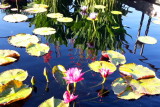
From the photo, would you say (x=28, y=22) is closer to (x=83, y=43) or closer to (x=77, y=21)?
(x=77, y=21)

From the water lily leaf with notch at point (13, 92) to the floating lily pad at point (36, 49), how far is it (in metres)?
0.87

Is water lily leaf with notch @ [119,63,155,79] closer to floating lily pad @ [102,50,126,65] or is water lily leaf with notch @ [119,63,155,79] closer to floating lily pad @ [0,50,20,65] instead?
floating lily pad @ [102,50,126,65]

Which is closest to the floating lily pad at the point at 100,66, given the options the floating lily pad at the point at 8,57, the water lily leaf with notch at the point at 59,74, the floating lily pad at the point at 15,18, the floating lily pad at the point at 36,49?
the water lily leaf with notch at the point at 59,74

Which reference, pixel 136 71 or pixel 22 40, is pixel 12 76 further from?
pixel 136 71

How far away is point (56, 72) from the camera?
8.32ft

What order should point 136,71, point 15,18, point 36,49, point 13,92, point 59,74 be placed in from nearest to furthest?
1. point 13,92
2. point 59,74
3. point 136,71
4. point 36,49
5. point 15,18

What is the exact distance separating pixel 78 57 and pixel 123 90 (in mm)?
1088

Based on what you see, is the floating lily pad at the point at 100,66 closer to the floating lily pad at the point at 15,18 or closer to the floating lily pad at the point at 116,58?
the floating lily pad at the point at 116,58

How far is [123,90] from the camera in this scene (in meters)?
2.35

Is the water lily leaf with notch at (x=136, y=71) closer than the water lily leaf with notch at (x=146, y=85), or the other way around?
A: the water lily leaf with notch at (x=146, y=85)

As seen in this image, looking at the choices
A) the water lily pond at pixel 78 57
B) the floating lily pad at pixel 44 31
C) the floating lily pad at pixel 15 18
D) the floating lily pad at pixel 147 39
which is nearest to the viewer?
the water lily pond at pixel 78 57

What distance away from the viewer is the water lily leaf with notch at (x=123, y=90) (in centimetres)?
228

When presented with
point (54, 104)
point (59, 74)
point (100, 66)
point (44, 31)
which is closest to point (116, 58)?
point (100, 66)

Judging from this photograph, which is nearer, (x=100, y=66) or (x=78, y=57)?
(x=100, y=66)
